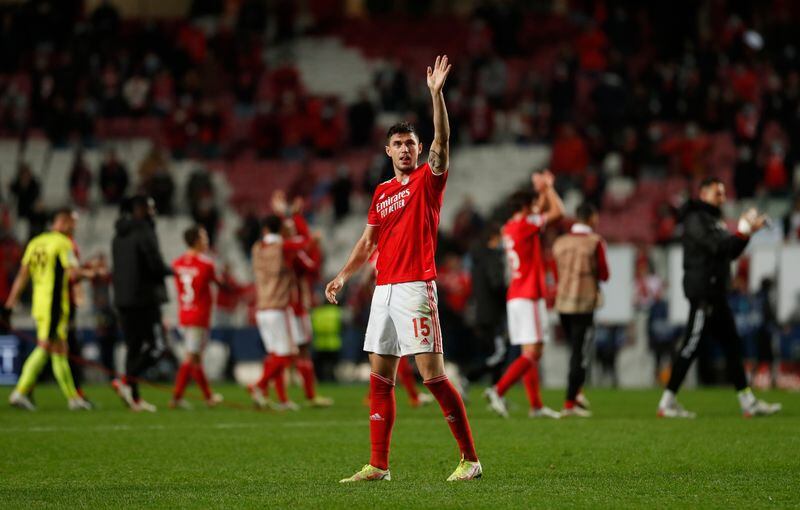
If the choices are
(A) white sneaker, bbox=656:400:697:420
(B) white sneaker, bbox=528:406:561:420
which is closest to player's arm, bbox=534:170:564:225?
(B) white sneaker, bbox=528:406:561:420

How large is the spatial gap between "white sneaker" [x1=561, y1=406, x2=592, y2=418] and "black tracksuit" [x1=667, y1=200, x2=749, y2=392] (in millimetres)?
1070

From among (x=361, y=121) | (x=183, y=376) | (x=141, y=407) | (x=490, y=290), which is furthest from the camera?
(x=361, y=121)

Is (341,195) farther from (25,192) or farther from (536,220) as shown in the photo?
(536,220)

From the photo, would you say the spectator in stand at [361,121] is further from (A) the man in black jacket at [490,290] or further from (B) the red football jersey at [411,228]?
(B) the red football jersey at [411,228]

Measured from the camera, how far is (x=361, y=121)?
1259 inches

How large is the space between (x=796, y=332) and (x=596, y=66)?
10882 mm

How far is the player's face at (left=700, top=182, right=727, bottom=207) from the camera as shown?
46.6 feet

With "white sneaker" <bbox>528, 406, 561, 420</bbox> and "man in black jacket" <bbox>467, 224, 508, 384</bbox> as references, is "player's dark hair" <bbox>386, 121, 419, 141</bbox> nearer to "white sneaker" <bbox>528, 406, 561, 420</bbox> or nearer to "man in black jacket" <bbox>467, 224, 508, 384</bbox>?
"white sneaker" <bbox>528, 406, 561, 420</bbox>

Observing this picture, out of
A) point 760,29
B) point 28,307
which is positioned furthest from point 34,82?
point 760,29

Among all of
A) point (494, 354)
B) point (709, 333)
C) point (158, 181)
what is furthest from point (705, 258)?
point (158, 181)

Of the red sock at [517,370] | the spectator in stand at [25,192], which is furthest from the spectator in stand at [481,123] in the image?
the red sock at [517,370]

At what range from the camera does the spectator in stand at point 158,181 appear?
97.7 feet

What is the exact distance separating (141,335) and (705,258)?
6858mm

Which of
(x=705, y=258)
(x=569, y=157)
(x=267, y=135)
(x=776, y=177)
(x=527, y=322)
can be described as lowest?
(x=527, y=322)
